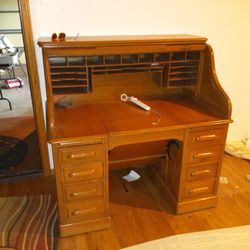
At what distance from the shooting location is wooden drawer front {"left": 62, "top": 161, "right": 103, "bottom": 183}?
155 centimetres

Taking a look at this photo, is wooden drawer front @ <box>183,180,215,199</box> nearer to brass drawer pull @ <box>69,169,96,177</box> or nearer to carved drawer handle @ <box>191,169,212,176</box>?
carved drawer handle @ <box>191,169,212,176</box>

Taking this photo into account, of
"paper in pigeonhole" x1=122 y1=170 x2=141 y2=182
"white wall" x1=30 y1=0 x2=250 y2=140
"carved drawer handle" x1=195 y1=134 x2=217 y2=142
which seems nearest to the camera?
"carved drawer handle" x1=195 y1=134 x2=217 y2=142

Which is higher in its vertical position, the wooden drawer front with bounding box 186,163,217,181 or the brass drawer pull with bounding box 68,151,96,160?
the brass drawer pull with bounding box 68,151,96,160

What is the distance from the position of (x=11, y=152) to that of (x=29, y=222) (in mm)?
1166

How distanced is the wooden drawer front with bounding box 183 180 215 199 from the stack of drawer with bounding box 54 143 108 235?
23.8 inches

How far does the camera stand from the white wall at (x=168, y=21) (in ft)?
5.96

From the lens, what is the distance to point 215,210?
196 centimetres

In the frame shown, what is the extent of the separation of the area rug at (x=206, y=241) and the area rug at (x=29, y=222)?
1.83ft

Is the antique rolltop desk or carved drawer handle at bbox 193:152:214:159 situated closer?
the antique rolltop desk

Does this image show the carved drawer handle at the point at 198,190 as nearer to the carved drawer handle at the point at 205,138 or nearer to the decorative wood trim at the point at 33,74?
the carved drawer handle at the point at 205,138

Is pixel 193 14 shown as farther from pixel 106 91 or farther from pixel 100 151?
pixel 100 151

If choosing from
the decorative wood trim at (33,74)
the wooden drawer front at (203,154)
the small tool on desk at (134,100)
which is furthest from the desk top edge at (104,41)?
the wooden drawer front at (203,154)

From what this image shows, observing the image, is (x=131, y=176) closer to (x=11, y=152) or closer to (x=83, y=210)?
(x=83, y=210)

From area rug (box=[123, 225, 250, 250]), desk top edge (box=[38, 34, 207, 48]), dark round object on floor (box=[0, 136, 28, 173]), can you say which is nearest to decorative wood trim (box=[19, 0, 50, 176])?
desk top edge (box=[38, 34, 207, 48])
